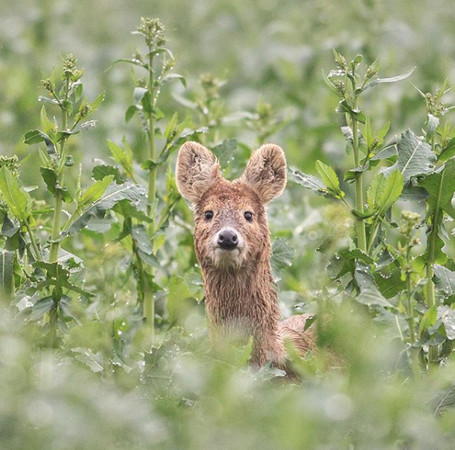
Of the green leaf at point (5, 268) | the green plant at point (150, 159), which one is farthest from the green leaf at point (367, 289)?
the green leaf at point (5, 268)

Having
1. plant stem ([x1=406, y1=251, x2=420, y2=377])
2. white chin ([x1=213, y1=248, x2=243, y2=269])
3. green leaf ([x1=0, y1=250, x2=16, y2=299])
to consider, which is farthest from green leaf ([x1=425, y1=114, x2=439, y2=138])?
green leaf ([x1=0, y1=250, x2=16, y2=299])

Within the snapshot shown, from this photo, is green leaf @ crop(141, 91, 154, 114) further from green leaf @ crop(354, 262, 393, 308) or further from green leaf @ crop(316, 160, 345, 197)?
green leaf @ crop(354, 262, 393, 308)

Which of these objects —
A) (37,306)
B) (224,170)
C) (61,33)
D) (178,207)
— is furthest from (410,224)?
→ (61,33)

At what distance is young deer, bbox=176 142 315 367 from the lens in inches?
233

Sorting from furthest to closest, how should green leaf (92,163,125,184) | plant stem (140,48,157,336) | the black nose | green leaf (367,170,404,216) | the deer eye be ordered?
plant stem (140,48,157,336), green leaf (92,163,125,184), the deer eye, the black nose, green leaf (367,170,404,216)

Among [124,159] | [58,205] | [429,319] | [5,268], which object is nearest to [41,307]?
[5,268]

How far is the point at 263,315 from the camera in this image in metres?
6.01

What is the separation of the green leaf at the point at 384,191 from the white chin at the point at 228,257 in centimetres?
67

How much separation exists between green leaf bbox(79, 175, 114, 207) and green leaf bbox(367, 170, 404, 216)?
110 cm

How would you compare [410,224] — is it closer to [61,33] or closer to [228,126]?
[228,126]

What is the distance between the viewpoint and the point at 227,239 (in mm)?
5875

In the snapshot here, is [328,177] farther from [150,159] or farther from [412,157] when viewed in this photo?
[150,159]

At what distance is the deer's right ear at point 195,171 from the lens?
6.31m

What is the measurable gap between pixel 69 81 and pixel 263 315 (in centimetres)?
136
